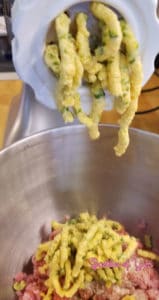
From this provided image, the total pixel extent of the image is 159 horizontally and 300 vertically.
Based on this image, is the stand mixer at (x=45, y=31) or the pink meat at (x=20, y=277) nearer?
the stand mixer at (x=45, y=31)

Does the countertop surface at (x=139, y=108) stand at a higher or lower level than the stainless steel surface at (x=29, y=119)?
lower

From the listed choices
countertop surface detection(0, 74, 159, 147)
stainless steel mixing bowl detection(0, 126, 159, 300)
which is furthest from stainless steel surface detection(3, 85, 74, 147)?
countertop surface detection(0, 74, 159, 147)

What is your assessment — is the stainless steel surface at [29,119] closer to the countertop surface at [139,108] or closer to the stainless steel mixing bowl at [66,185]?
the stainless steel mixing bowl at [66,185]

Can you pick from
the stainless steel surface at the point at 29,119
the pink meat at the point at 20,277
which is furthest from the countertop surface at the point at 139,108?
the pink meat at the point at 20,277

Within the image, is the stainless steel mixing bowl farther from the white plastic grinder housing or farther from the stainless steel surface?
the white plastic grinder housing

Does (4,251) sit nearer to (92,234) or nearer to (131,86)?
(92,234)

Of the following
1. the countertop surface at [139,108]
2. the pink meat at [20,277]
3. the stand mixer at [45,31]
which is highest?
the stand mixer at [45,31]

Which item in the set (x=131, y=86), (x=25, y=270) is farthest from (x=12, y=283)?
(x=131, y=86)

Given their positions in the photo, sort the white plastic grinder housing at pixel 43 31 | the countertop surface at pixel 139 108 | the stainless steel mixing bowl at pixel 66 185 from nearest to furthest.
→ the white plastic grinder housing at pixel 43 31 → the stainless steel mixing bowl at pixel 66 185 → the countertop surface at pixel 139 108
